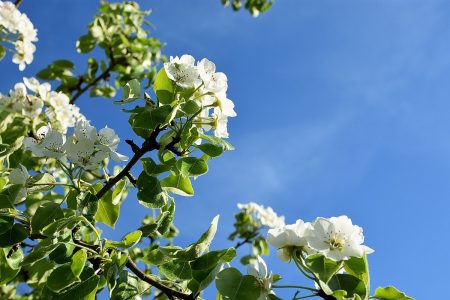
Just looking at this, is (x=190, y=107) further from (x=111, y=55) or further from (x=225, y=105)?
(x=111, y=55)

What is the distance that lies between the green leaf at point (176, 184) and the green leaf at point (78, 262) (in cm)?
34

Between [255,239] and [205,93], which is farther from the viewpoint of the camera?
[255,239]

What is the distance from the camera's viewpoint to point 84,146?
1595mm

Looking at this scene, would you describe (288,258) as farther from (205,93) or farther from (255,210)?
(255,210)

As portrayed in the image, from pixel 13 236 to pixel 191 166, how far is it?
560 millimetres

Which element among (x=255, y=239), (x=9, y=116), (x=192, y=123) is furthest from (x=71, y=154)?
(x=255, y=239)

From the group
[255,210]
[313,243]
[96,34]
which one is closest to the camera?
[313,243]

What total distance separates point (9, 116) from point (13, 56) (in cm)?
63

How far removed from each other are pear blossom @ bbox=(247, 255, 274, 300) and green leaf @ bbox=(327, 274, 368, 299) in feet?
0.52

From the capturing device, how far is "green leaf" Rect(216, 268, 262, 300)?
1.39 metres

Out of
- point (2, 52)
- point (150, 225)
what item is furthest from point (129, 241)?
point (2, 52)

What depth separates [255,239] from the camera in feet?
17.0

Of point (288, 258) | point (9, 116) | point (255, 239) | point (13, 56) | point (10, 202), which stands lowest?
point (10, 202)

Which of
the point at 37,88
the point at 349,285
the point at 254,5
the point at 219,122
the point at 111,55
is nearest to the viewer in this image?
the point at 349,285
